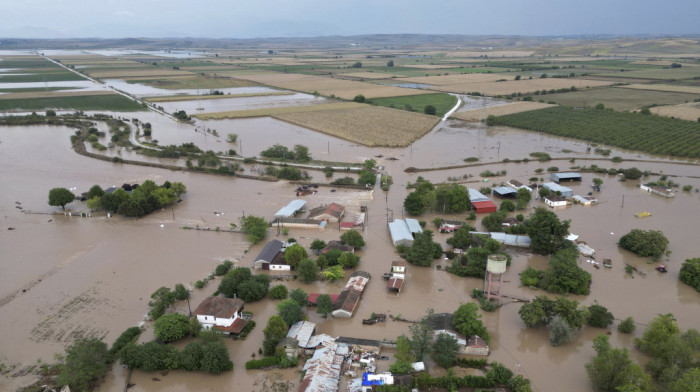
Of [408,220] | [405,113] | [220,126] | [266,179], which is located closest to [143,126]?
[220,126]

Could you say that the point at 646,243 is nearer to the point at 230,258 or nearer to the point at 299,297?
the point at 299,297

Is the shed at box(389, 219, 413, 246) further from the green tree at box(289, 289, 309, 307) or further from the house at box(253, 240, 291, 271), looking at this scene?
the green tree at box(289, 289, 309, 307)

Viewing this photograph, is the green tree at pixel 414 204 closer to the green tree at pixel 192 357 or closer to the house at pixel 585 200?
the house at pixel 585 200

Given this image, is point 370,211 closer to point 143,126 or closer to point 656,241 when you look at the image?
point 656,241

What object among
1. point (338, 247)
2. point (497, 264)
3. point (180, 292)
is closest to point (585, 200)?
point (497, 264)

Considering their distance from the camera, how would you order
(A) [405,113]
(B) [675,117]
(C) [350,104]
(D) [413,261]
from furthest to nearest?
(C) [350,104] < (A) [405,113] < (B) [675,117] < (D) [413,261]
